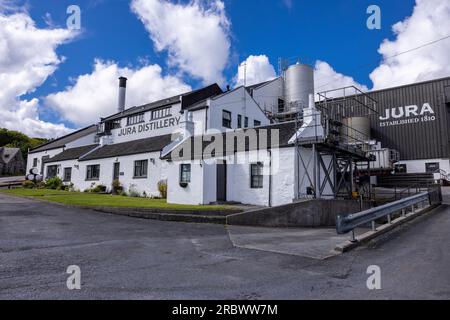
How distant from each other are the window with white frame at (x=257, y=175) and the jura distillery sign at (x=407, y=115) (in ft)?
84.8

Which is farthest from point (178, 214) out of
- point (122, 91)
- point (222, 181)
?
point (122, 91)

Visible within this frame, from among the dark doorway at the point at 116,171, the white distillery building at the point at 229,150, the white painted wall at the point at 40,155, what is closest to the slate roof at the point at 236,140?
the white distillery building at the point at 229,150

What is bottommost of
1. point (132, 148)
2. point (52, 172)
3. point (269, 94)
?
point (52, 172)

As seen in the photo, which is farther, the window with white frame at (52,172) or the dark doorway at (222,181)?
the window with white frame at (52,172)

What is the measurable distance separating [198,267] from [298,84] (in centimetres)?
3424

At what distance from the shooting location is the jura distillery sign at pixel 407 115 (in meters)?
34.2

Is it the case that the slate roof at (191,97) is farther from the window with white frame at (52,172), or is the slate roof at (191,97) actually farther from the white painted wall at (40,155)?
the white painted wall at (40,155)

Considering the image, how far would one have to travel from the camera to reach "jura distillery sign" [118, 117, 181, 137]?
29.6 m

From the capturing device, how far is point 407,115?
35.4m

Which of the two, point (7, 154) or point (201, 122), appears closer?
point (201, 122)

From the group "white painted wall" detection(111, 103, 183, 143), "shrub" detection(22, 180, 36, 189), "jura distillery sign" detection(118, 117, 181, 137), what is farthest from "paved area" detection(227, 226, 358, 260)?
"shrub" detection(22, 180, 36, 189)

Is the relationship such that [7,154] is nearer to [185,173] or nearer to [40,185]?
[40,185]
